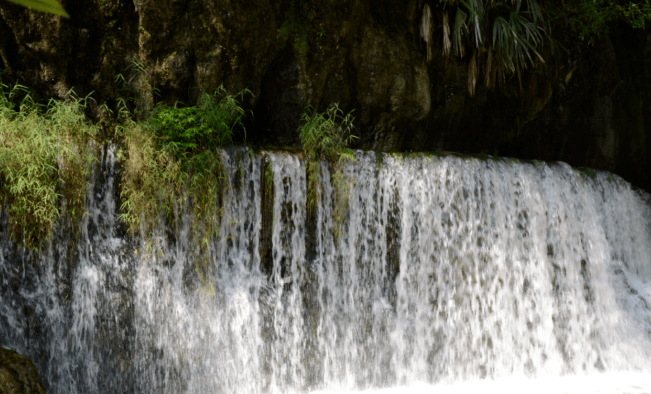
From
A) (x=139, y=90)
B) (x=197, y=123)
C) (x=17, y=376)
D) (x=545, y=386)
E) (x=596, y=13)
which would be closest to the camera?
(x=17, y=376)

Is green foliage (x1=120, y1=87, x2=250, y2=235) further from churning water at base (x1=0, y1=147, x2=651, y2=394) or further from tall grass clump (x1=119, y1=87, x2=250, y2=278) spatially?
churning water at base (x1=0, y1=147, x2=651, y2=394)

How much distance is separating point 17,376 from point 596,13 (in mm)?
8692

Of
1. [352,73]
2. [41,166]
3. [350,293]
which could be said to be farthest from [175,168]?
[352,73]

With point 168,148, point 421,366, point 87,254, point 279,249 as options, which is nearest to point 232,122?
point 168,148

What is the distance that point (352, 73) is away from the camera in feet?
24.0

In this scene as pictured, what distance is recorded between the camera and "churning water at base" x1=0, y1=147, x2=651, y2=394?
5.29m

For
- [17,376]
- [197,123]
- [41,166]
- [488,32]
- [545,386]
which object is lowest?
[545,386]

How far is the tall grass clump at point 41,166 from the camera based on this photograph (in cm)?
511

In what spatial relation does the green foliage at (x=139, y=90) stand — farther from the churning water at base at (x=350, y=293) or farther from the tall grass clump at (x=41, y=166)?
the churning water at base at (x=350, y=293)

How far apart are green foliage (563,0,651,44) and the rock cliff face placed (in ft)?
1.29

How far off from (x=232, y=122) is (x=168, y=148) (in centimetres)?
101

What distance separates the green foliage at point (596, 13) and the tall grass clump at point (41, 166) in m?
7.11

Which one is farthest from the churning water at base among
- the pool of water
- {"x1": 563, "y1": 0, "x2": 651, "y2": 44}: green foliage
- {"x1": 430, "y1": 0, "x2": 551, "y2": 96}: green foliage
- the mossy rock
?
{"x1": 563, "y1": 0, "x2": 651, "y2": 44}: green foliage

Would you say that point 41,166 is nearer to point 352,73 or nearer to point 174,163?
point 174,163
